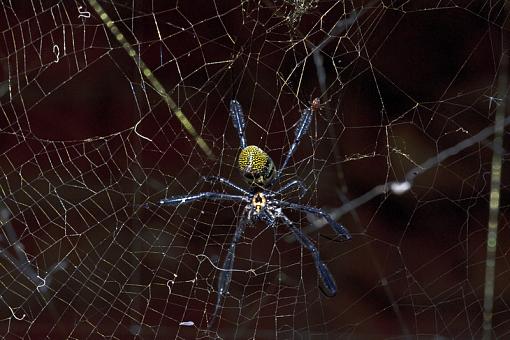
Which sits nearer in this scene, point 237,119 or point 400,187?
point 237,119

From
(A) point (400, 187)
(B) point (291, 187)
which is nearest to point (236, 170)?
(B) point (291, 187)

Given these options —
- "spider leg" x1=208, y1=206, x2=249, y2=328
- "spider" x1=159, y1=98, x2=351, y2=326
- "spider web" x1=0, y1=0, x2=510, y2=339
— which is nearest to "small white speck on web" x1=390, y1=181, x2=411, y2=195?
"spider web" x1=0, y1=0, x2=510, y2=339

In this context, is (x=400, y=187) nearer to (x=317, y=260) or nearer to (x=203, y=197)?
(x=317, y=260)

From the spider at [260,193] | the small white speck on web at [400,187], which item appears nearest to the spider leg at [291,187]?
the spider at [260,193]

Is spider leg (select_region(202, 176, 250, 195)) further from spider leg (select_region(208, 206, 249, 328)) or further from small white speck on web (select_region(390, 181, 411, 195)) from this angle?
small white speck on web (select_region(390, 181, 411, 195))

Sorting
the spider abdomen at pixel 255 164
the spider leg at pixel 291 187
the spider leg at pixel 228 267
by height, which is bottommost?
the spider leg at pixel 228 267

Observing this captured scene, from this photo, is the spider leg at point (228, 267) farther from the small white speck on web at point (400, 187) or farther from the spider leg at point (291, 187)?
the small white speck on web at point (400, 187)
